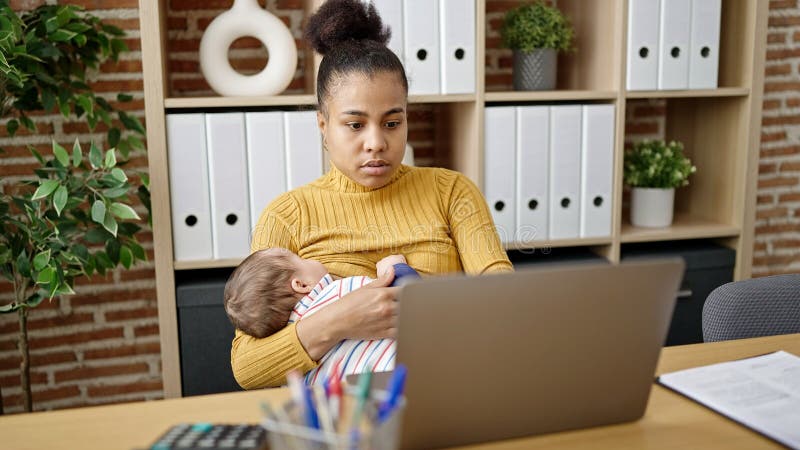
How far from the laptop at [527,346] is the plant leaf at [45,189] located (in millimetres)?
1528

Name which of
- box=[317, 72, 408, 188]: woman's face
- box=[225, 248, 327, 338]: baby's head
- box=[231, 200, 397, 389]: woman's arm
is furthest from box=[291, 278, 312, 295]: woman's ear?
box=[317, 72, 408, 188]: woman's face

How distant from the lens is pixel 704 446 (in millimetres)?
850

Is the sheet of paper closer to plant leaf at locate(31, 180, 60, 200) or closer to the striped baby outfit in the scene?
the striped baby outfit

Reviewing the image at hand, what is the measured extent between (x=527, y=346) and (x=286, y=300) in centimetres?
70

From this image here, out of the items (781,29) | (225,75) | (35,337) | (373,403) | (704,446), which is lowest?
(35,337)

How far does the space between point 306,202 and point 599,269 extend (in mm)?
973

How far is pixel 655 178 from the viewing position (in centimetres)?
267

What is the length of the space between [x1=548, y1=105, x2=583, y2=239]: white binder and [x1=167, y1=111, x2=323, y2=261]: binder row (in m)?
0.80

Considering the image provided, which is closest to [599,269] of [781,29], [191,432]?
[191,432]

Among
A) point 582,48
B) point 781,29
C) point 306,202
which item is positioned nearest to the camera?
point 306,202

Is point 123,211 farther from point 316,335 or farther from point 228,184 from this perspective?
point 316,335

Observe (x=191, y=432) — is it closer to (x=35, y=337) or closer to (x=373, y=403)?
(x=373, y=403)

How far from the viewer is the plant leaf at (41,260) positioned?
1994 millimetres

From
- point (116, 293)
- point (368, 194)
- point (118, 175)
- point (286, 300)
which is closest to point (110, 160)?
point (118, 175)
